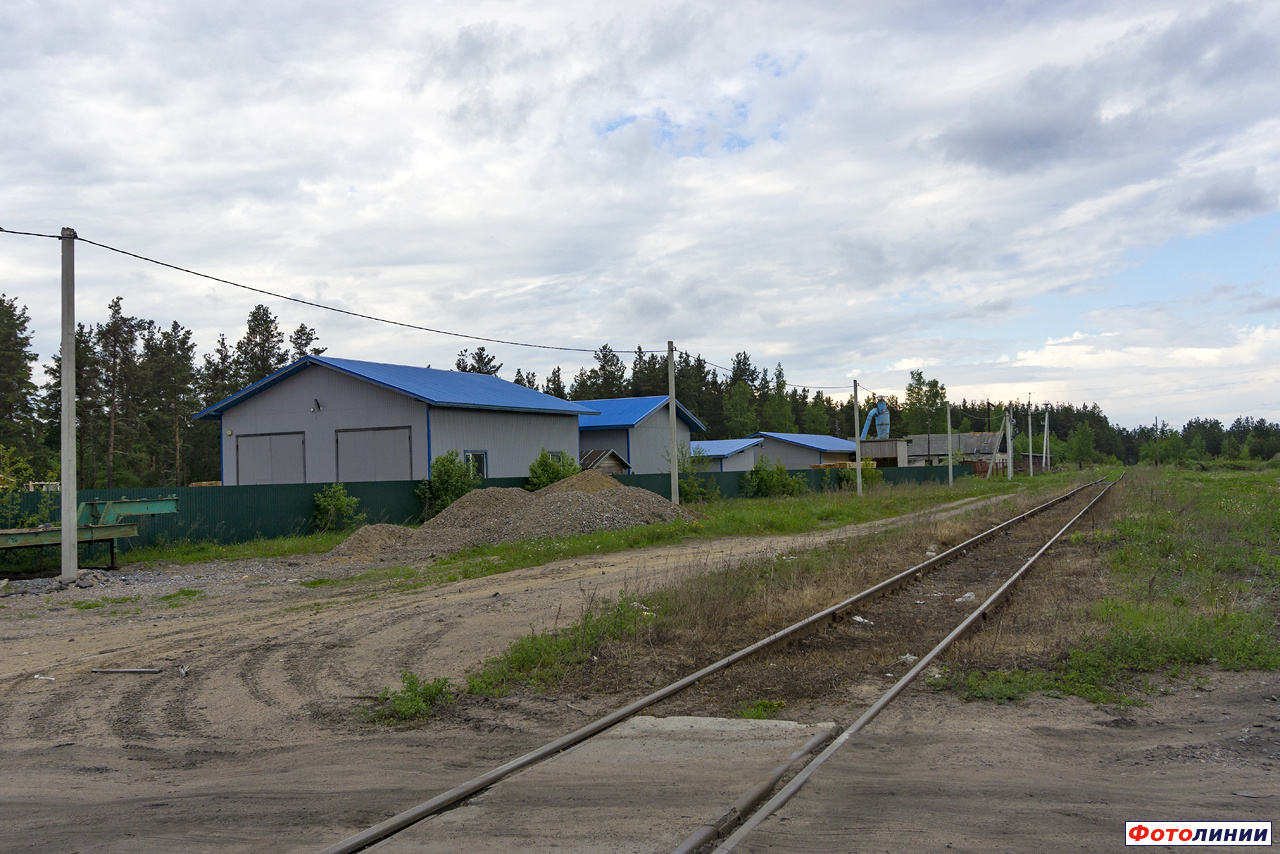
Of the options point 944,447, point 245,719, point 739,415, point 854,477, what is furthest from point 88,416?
point 944,447

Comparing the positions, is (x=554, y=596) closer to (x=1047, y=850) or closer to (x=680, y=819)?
(x=680, y=819)

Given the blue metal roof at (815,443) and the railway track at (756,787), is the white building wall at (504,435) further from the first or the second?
the blue metal roof at (815,443)

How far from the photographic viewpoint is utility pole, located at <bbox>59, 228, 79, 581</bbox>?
1480 cm

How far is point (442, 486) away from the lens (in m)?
29.0

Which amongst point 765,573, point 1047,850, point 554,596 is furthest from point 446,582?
point 1047,850

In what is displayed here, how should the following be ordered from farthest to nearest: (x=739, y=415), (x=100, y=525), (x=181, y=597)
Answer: (x=739, y=415), (x=100, y=525), (x=181, y=597)

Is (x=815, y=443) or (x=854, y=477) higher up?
(x=815, y=443)

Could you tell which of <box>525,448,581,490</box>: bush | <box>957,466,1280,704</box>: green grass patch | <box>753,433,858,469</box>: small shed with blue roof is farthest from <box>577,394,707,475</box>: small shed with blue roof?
<box>957,466,1280,704</box>: green grass patch

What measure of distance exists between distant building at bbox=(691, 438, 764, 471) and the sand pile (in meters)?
31.2

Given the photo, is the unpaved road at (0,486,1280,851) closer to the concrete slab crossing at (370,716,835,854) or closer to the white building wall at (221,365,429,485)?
the concrete slab crossing at (370,716,835,854)

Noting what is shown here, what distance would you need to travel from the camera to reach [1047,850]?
13.4 ft

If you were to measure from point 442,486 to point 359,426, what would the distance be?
483 centimetres

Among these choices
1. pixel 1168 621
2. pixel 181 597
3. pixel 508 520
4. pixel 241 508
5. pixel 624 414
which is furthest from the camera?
pixel 624 414

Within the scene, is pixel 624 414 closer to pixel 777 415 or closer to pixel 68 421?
pixel 68 421
